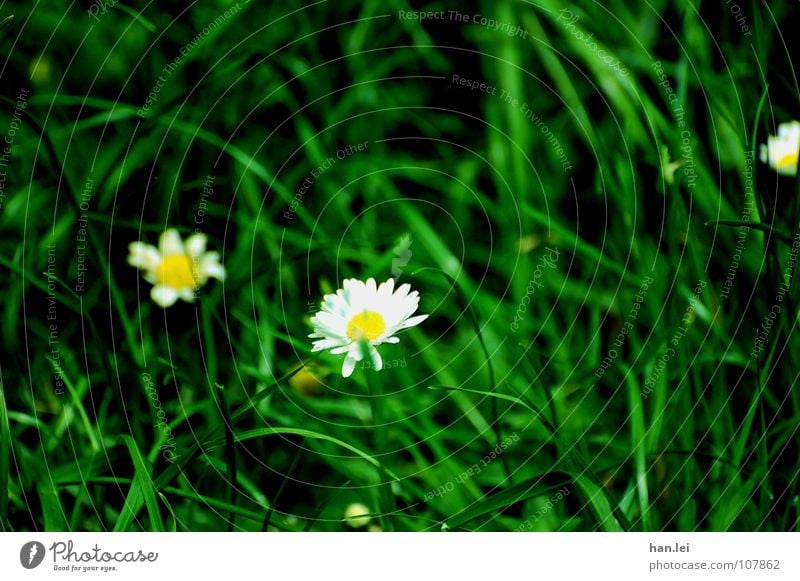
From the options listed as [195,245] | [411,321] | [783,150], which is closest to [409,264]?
[411,321]

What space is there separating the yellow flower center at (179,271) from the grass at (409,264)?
2cm

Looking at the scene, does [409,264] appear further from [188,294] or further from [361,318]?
[188,294]

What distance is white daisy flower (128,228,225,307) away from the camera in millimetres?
711

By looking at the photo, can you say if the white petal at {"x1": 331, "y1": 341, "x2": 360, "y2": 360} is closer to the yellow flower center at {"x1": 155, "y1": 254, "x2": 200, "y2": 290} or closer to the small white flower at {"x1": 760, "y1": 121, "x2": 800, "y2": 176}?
the yellow flower center at {"x1": 155, "y1": 254, "x2": 200, "y2": 290}

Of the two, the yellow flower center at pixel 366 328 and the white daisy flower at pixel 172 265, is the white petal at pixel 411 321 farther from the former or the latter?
the white daisy flower at pixel 172 265

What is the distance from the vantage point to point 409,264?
0.73 m

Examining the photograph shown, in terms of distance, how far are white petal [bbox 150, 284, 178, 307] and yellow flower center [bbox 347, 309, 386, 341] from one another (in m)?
0.15

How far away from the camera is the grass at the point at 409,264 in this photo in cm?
68

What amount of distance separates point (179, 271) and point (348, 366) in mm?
158
